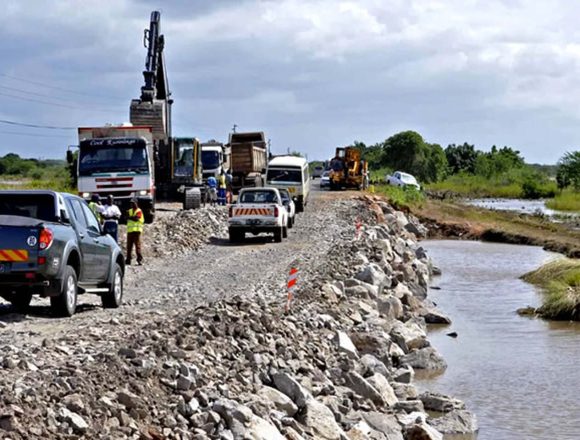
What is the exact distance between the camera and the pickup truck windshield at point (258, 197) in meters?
34.4

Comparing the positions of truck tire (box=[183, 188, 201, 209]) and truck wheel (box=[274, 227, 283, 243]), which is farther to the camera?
truck tire (box=[183, 188, 201, 209])

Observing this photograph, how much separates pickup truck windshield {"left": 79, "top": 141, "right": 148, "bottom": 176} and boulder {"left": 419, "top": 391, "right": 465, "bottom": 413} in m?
17.9

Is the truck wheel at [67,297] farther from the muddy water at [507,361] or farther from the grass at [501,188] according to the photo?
the grass at [501,188]

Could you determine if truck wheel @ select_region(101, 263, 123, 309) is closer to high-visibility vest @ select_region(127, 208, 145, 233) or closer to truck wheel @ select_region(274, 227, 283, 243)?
high-visibility vest @ select_region(127, 208, 145, 233)

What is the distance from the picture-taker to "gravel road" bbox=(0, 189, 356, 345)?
50.0 feet

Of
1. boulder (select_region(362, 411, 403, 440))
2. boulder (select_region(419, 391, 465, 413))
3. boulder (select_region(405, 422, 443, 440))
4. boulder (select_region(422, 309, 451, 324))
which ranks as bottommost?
boulder (select_region(422, 309, 451, 324))

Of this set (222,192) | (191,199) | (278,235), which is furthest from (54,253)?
(222,192)

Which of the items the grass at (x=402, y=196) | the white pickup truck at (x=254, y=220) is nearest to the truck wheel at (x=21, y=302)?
the white pickup truck at (x=254, y=220)

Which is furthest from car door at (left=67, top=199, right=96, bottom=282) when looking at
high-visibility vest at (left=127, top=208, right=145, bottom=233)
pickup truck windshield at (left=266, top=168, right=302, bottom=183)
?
pickup truck windshield at (left=266, top=168, right=302, bottom=183)

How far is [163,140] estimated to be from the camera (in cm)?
4316

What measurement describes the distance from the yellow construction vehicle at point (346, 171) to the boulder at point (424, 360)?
49377 mm

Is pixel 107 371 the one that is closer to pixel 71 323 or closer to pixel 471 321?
pixel 71 323

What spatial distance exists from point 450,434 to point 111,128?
20700 millimetres

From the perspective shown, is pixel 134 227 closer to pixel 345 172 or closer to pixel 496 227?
pixel 496 227
